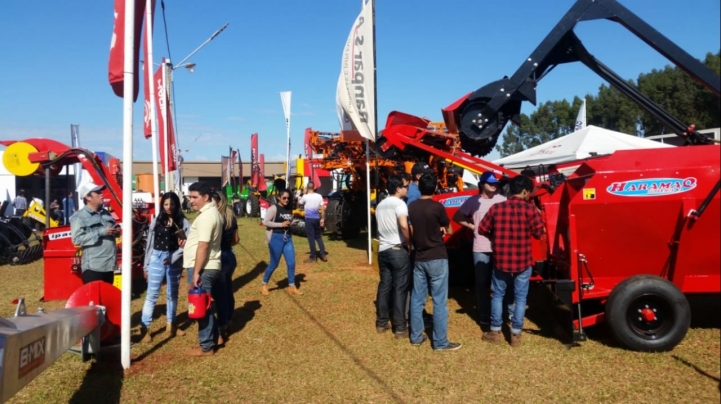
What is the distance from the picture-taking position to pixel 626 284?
4.34m

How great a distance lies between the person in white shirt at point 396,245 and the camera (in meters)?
5.09

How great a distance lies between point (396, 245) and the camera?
514 centimetres

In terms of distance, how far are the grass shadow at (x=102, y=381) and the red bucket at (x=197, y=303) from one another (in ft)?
2.63

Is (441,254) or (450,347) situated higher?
(441,254)

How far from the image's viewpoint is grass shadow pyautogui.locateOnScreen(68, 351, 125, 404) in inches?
158

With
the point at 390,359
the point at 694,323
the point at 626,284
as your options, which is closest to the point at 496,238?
the point at 626,284

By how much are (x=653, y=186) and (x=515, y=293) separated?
154 cm

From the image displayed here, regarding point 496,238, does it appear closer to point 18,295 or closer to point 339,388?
point 339,388

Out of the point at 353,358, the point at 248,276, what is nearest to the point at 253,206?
the point at 248,276

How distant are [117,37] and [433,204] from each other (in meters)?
3.54

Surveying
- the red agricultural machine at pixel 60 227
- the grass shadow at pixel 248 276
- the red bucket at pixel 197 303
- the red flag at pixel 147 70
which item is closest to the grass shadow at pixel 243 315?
the grass shadow at pixel 248 276

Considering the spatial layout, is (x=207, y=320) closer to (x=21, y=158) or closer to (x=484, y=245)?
(x=484, y=245)

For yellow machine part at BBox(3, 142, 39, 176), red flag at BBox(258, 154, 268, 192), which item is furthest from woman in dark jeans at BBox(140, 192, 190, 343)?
red flag at BBox(258, 154, 268, 192)

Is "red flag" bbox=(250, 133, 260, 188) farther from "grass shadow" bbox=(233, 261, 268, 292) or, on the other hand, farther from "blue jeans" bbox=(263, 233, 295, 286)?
"blue jeans" bbox=(263, 233, 295, 286)
